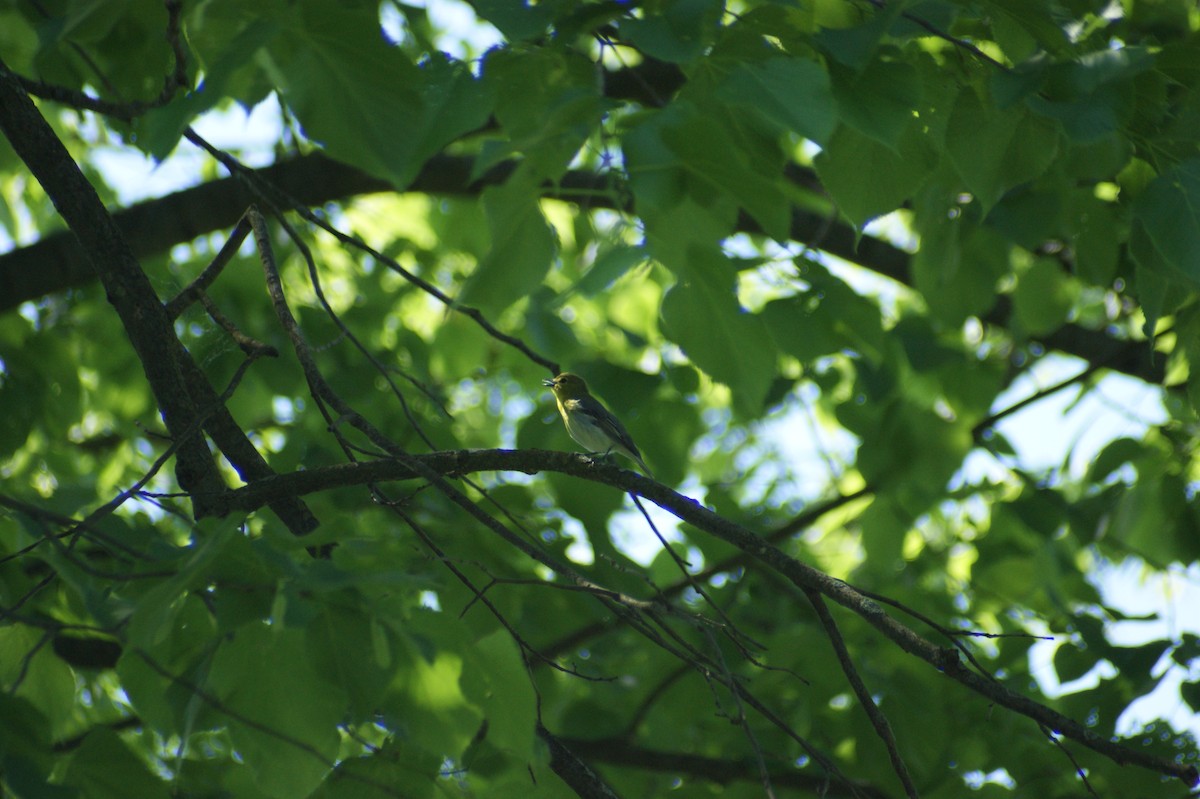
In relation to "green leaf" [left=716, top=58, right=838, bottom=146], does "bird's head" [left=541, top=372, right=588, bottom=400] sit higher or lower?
higher

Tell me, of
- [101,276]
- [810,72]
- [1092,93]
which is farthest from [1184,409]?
[101,276]

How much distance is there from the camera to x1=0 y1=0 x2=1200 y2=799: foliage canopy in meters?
1.78

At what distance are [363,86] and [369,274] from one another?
14.9 feet

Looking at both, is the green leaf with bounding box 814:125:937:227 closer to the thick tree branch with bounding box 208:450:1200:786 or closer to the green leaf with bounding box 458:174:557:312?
the green leaf with bounding box 458:174:557:312

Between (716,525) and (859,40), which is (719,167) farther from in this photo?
(716,525)

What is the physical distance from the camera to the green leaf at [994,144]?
2.39 metres

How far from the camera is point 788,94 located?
5.82 ft

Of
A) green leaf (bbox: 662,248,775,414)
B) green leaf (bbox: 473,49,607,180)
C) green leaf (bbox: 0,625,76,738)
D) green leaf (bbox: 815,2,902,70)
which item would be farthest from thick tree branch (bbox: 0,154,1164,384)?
green leaf (bbox: 0,625,76,738)

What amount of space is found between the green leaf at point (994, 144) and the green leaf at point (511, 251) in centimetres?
102

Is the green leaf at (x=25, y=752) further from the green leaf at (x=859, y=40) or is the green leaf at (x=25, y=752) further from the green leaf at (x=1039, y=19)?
the green leaf at (x=1039, y=19)

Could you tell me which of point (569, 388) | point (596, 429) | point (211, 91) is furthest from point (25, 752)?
point (569, 388)

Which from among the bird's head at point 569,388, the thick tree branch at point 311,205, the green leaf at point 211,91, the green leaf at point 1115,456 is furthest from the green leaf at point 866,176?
the bird's head at point 569,388

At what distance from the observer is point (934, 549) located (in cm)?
631

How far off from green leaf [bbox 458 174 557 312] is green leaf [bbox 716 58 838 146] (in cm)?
64
